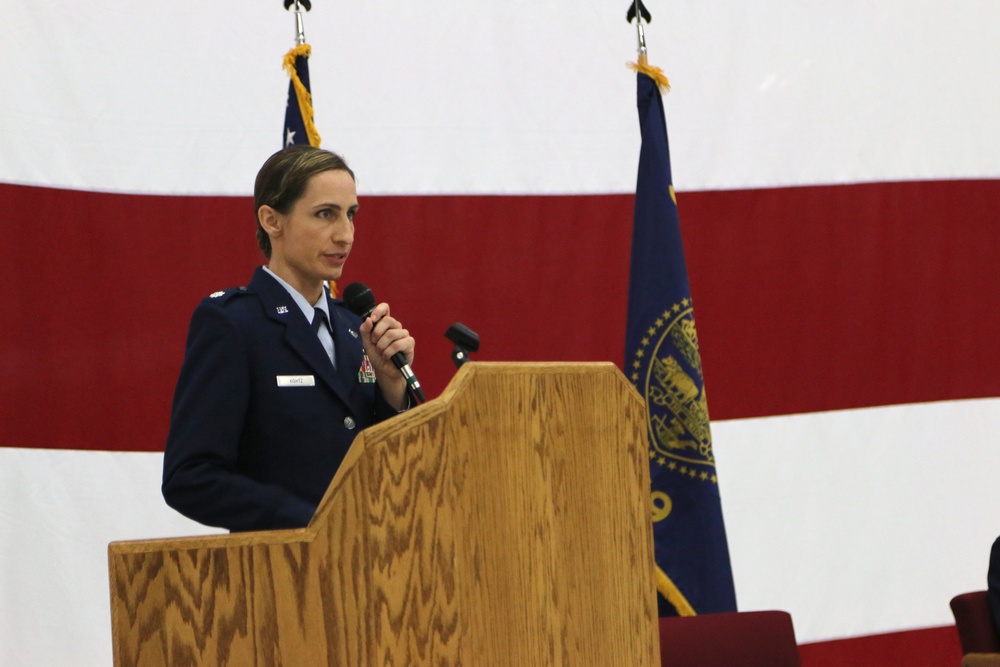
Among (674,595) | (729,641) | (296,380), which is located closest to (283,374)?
(296,380)

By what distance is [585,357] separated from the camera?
2.93 meters

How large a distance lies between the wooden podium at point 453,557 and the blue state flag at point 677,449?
1.25m

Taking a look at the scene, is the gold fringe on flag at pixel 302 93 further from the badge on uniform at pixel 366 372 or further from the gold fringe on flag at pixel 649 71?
the badge on uniform at pixel 366 372

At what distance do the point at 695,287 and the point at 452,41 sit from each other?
92 cm

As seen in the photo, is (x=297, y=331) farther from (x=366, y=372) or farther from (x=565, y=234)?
(x=565, y=234)

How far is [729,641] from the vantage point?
1.91 m

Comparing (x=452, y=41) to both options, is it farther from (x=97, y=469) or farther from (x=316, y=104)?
(x=97, y=469)

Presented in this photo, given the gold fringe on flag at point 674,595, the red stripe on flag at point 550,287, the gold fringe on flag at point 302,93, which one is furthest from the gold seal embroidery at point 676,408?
the gold fringe on flag at point 302,93

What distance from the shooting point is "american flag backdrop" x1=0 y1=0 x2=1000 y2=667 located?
2.58 meters

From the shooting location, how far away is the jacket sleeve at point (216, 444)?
129 cm

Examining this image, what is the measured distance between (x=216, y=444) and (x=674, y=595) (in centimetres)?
134

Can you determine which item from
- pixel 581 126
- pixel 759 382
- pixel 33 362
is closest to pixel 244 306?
pixel 33 362

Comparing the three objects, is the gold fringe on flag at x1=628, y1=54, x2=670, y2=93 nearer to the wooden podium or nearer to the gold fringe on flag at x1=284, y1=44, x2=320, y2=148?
the gold fringe on flag at x1=284, y1=44, x2=320, y2=148

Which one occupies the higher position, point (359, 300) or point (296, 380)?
point (359, 300)
